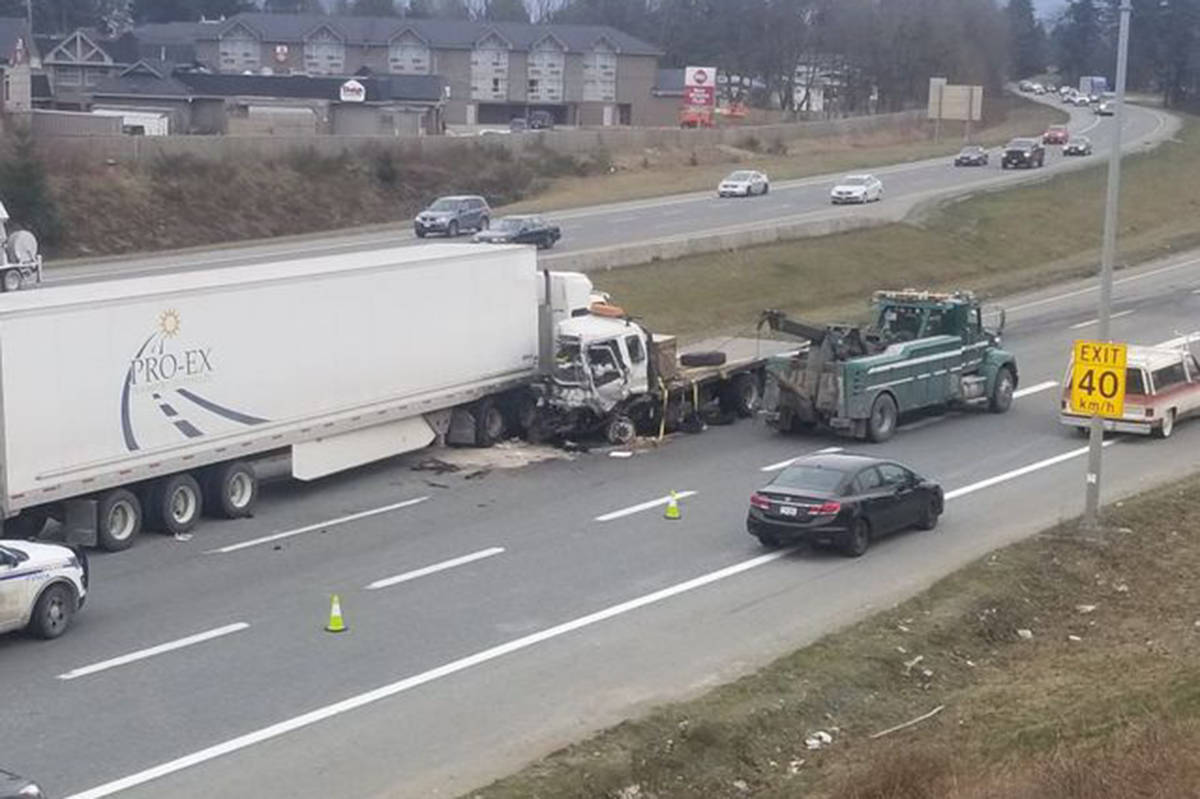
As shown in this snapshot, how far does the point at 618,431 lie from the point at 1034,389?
36.8 feet

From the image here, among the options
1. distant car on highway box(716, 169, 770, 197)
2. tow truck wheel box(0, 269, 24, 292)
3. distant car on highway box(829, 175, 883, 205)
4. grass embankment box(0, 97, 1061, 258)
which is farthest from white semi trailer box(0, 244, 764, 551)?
distant car on highway box(716, 169, 770, 197)

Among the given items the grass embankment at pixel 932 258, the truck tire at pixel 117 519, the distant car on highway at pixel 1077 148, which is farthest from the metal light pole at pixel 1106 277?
the distant car on highway at pixel 1077 148

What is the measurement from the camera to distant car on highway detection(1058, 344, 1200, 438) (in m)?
34.1

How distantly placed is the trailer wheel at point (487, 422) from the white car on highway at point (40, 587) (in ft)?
40.3

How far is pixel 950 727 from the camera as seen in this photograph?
17.8 meters

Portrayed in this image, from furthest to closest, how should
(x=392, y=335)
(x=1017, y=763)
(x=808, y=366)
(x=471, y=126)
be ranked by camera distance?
1. (x=471, y=126)
2. (x=808, y=366)
3. (x=392, y=335)
4. (x=1017, y=763)

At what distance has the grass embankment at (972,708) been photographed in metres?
14.9

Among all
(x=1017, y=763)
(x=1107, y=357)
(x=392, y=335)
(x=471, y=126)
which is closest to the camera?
(x=1017, y=763)

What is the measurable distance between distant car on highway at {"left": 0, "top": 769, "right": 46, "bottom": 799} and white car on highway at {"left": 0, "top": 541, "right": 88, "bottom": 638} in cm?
714

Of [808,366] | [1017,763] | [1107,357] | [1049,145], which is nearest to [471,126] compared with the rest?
[1049,145]

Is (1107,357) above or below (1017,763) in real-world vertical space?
above

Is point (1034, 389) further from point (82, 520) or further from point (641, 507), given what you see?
point (82, 520)

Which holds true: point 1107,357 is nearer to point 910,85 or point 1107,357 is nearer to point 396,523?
point 396,523

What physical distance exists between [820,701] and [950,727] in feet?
4.85
